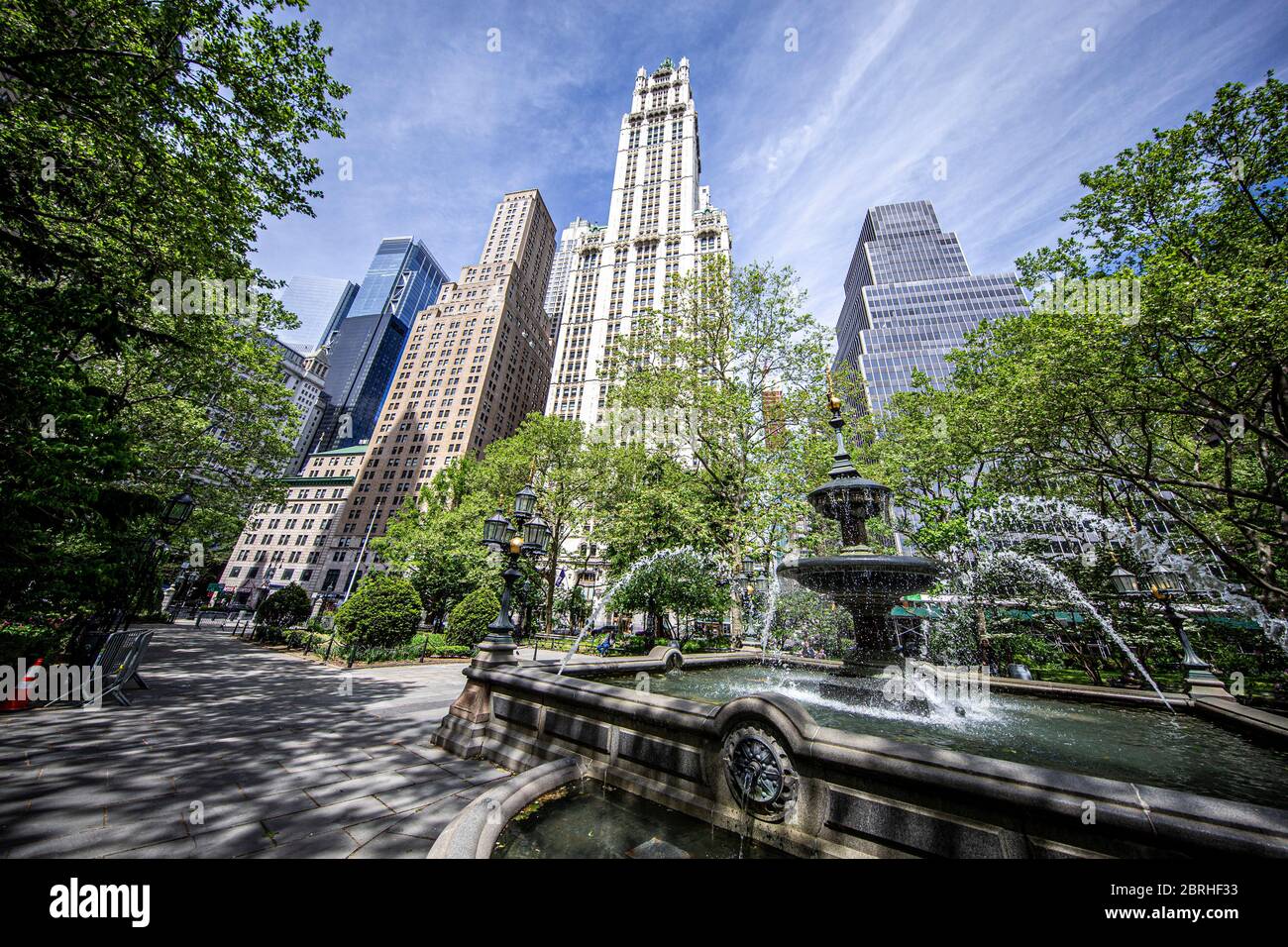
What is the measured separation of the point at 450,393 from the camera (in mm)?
74938

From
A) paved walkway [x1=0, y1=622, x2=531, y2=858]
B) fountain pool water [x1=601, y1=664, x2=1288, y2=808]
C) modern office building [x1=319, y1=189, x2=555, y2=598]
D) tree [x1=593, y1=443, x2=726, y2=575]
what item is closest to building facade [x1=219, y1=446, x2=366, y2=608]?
modern office building [x1=319, y1=189, x2=555, y2=598]

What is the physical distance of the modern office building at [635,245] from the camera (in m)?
61.2

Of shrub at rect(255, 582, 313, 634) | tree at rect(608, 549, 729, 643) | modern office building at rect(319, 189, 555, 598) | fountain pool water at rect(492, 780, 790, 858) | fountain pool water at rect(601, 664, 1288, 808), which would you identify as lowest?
shrub at rect(255, 582, 313, 634)

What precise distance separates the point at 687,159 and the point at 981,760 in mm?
86901

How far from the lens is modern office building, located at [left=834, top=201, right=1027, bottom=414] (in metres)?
69.8

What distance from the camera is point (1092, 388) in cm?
1185

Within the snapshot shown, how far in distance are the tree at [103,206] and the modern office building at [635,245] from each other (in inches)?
1767

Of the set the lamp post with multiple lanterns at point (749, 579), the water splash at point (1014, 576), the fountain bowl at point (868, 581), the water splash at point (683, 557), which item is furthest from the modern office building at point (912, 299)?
the fountain bowl at point (868, 581)

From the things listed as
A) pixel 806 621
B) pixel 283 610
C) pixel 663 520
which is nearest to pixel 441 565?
pixel 283 610

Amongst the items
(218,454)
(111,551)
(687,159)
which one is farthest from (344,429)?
(111,551)

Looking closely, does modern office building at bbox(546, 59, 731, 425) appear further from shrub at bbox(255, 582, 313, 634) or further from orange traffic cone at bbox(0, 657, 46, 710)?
orange traffic cone at bbox(0, 657, 46, 710)

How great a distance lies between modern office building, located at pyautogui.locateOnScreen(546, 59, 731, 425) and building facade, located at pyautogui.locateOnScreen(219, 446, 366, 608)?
159ft

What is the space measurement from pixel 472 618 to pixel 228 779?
14.7 meters
